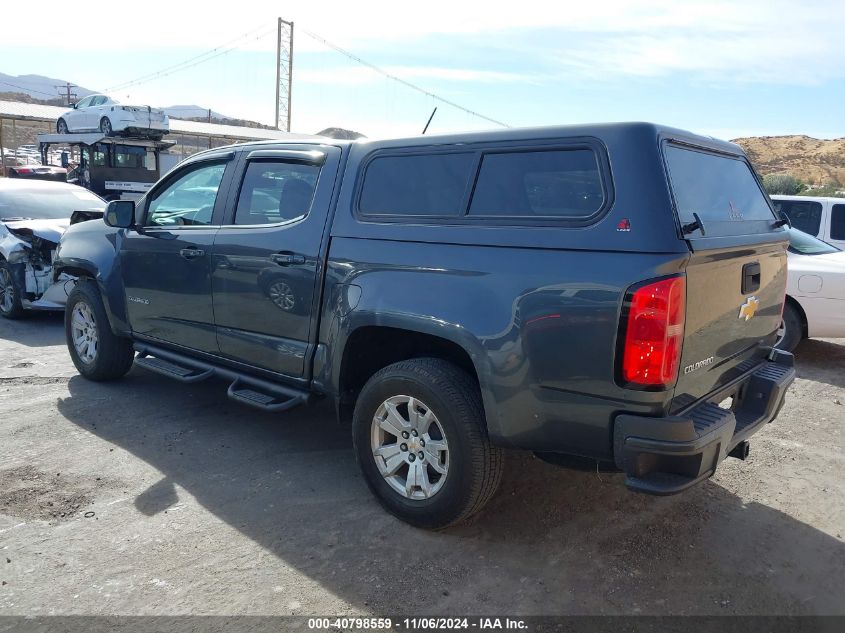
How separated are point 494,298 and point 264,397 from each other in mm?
1821

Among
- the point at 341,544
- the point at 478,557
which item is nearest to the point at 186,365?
the point at 341,544

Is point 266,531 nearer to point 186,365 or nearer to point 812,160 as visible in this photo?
point 186,365

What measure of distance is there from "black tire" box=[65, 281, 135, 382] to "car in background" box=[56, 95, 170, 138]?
15768mm

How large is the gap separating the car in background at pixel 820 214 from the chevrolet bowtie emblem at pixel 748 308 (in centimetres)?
648

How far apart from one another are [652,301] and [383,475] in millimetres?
1691

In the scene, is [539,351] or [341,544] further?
[341,544]

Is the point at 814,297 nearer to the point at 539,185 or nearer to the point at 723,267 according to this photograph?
the point at 723,267

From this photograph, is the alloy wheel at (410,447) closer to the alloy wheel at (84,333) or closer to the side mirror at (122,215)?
the side mirror at (122,215)

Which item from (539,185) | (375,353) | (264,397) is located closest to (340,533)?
(375,353)

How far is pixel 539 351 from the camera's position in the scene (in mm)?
2945

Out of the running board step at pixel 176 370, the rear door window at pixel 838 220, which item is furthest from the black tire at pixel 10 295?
the rear door window at pixel 838 220

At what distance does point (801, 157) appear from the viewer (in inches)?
1905

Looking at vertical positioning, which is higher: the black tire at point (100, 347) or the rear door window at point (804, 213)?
the rear door window at point (804, 213)

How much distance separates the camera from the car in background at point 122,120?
779 inches
